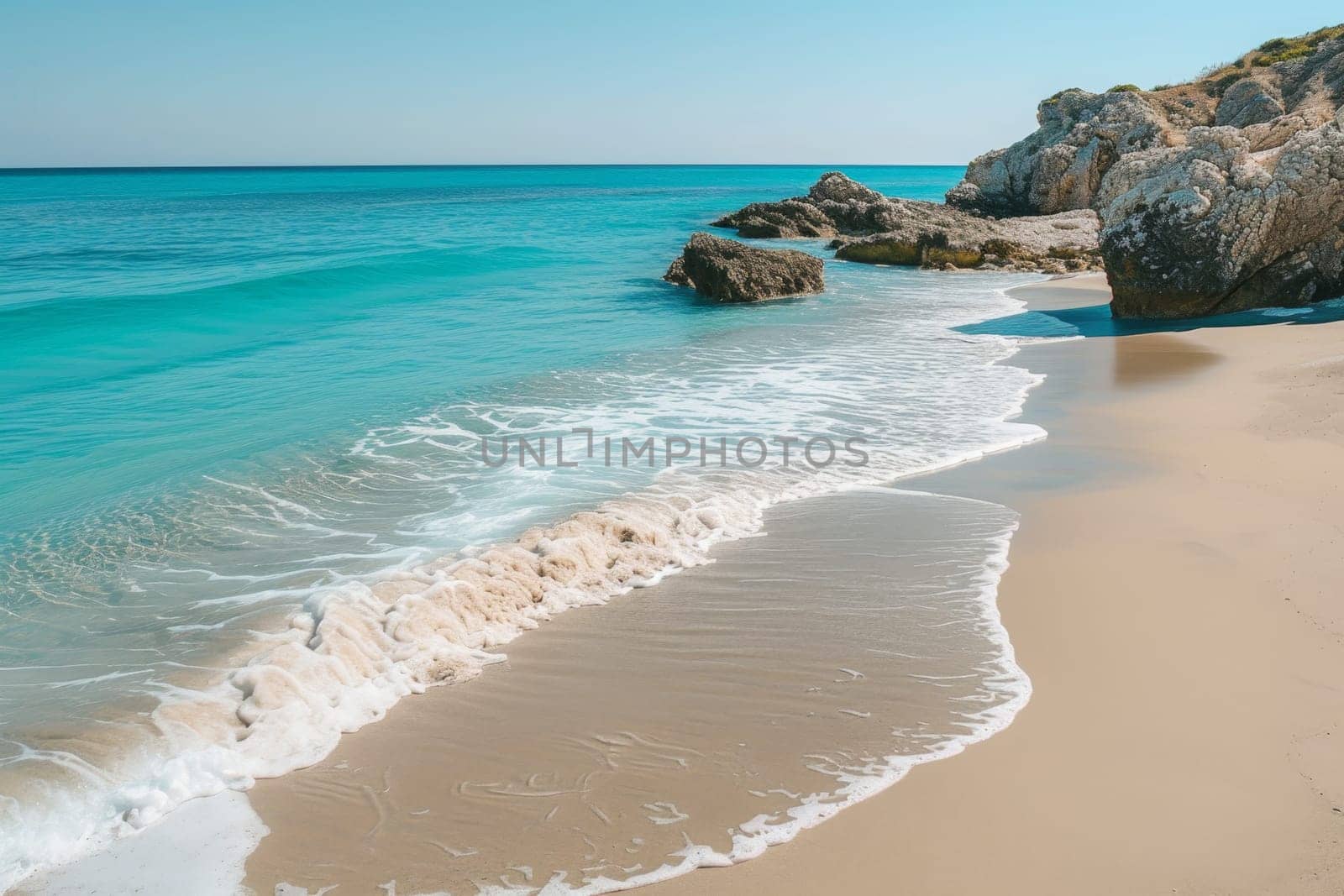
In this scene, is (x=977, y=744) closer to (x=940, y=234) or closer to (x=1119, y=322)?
(x=1119, y=322)

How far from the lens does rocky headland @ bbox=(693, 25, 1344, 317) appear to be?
1276cm

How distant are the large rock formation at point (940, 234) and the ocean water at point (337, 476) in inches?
108

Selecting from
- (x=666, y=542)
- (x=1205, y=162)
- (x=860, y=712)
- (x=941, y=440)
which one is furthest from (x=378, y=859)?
(x=1205, y=162)

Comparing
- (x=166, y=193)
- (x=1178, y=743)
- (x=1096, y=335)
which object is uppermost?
(x=166, y=193)

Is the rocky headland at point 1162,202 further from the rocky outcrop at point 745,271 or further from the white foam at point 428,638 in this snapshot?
the white foam at point 428,638

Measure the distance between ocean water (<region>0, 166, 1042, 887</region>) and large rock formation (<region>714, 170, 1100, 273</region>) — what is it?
2.74 meters

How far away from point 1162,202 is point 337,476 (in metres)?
12.2

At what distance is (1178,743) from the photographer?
141 inches

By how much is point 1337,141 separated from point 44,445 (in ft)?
54.3

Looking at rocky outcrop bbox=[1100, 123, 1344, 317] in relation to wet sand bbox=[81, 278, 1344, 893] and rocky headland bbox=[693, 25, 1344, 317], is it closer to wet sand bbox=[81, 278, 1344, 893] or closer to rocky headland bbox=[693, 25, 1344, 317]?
rocky headland bbox=[693, 25, 1344, 317]

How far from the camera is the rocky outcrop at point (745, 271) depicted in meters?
17.9

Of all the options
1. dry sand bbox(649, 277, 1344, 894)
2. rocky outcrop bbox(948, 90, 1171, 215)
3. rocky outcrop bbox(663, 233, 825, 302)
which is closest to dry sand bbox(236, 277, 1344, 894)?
dry sand bbox(649, 277, 1344, 894)

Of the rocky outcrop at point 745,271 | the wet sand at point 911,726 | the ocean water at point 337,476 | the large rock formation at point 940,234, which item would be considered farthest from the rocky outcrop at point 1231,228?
the wet sand at point 911,726

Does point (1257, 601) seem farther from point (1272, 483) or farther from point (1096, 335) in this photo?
point (1096, 335)
